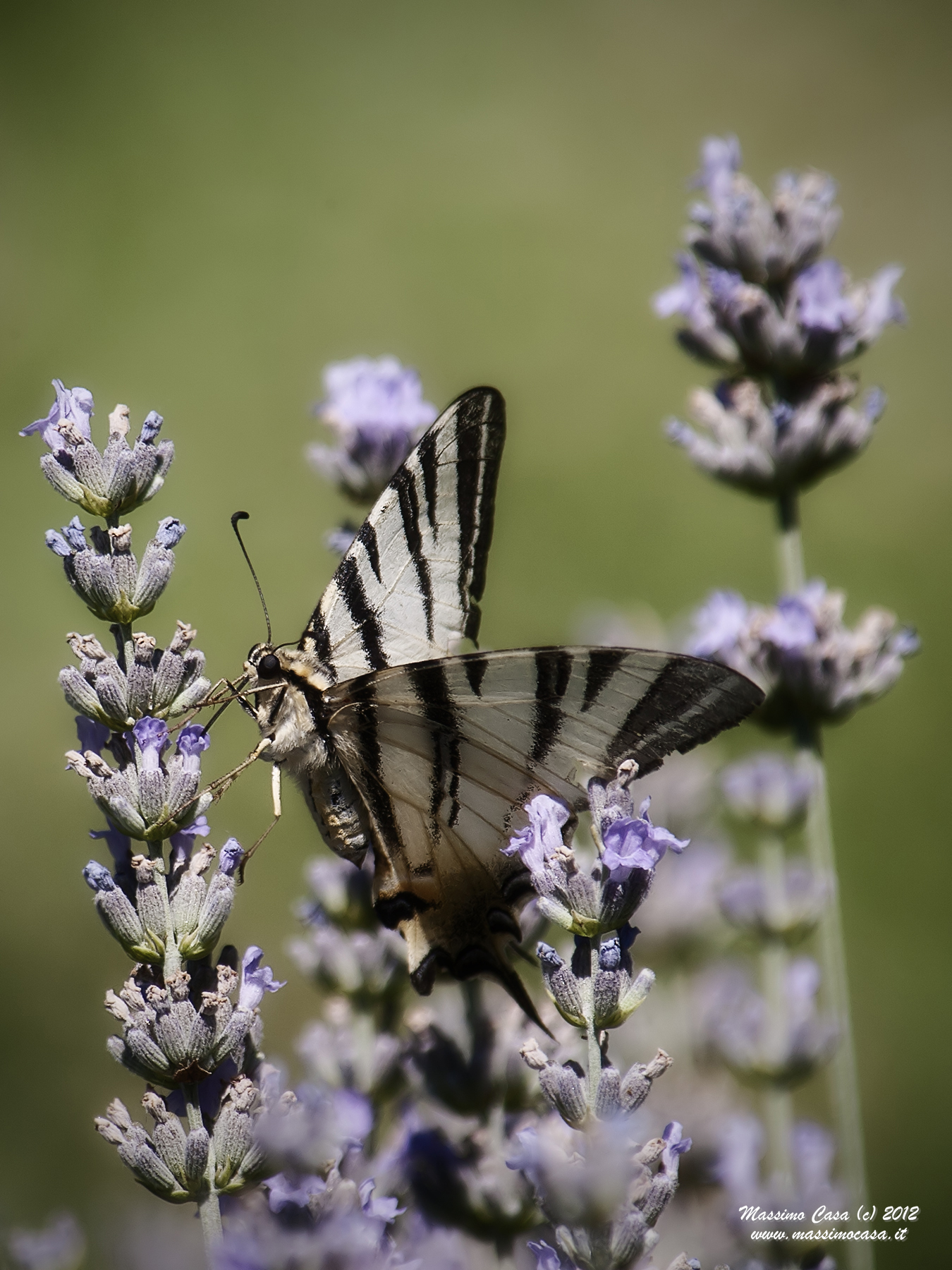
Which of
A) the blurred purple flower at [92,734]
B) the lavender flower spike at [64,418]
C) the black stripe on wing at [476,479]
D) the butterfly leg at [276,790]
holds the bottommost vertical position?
the blurred purple flower at [92,734]

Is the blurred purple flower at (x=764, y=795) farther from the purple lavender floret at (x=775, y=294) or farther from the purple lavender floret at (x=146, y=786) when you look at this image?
the purple lavender floret at (x=146, y=786)

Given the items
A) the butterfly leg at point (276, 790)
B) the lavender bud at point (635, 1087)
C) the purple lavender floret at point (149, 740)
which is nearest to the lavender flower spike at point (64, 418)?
the purple lavender floret at point (149, 740)

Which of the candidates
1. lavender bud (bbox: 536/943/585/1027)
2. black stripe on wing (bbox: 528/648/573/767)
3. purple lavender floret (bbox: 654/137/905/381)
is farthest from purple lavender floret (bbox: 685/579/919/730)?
lavender bud (bbox: 536/943/585/1027)

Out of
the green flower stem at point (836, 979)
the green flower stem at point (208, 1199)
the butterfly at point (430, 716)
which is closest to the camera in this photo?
the green flower stem at point (208, 1199)

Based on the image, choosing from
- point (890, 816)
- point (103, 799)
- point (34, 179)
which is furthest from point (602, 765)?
point (34, 179)

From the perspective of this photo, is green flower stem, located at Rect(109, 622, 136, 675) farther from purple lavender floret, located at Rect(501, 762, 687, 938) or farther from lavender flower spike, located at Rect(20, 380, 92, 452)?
purple lavender floret, located at Rect(501, 762, 687, 938)

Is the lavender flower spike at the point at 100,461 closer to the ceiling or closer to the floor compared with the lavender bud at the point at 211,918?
closer to the ceiling
